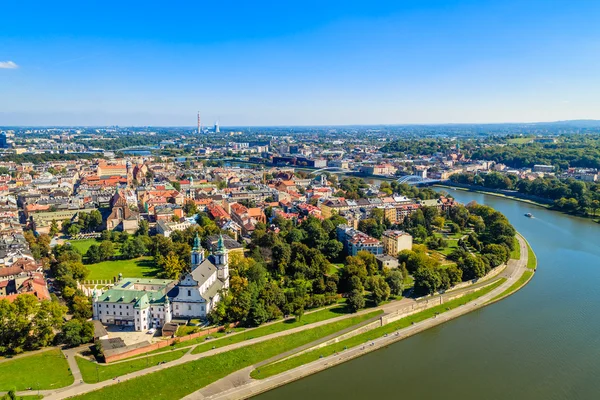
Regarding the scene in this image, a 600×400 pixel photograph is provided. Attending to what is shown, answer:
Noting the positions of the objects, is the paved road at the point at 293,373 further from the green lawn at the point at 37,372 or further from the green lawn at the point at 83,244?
the green lawn at the point at 83,244

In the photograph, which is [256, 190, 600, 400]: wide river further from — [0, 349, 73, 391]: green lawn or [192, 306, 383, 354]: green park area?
[0, 349, 73, 391]: green lawn

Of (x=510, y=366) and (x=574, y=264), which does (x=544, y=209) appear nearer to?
(x=574, y=264)

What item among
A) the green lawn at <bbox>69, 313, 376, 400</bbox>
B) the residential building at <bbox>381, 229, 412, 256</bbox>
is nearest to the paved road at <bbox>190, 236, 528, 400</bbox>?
the green lawn at <bbox>69, 313, 376, 400</bbox>

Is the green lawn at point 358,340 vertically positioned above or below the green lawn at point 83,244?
below

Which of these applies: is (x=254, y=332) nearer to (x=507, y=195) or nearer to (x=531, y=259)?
(x=531, y=259)

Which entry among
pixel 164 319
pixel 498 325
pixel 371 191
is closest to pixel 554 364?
pixel 498 325

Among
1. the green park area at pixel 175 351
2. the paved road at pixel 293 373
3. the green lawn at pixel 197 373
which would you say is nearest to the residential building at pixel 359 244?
the paved road at pixel 293 373

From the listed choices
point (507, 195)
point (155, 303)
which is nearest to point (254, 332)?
point (155, 303)
